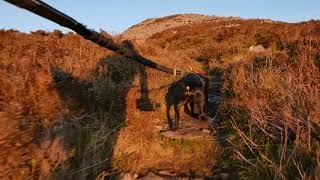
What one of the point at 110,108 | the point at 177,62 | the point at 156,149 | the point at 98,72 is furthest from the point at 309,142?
the point at 177,62

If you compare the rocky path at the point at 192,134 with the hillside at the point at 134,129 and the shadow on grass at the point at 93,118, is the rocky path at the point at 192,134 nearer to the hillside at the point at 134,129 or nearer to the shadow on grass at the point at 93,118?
the hillside at the point at 134,129

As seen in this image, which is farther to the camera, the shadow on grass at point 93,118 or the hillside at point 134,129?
the shadow on grass at point 93,118

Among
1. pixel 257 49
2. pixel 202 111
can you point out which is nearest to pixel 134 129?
pixel 202 111

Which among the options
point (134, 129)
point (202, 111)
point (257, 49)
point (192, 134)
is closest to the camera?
point (134, 129)

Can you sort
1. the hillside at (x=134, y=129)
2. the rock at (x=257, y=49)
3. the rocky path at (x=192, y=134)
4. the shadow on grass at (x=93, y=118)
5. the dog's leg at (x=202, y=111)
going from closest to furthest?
the hillside at (x=134, y=129)
the shadow on grass at (x=93, y=118)
the rocky path at (x=192, y=134)
the dog's leg at (x=202, y=111)
the rock at (x=257, y=49)

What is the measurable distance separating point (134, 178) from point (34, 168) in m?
1.45

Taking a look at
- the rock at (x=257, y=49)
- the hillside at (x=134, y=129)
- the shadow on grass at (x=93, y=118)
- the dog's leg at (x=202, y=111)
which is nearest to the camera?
the hillside at (x=134, y=129)

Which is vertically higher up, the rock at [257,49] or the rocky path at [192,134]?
the rock at [257,49]

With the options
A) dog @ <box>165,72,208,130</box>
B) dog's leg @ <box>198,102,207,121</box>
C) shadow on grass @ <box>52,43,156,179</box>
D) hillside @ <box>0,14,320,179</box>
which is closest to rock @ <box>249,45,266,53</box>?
hillside @ <box>0,14,320,179</box>

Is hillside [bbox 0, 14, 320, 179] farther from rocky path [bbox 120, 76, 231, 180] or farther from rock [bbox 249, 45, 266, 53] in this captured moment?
rock [bbox 249, 45, 266, 53]

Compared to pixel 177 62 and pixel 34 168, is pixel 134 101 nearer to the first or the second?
pixel 34 168

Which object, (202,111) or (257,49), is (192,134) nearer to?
Answer: (202,111)

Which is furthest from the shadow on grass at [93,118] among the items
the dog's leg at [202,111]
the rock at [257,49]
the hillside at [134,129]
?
the rock at [257,49]

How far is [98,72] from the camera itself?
354 inches
